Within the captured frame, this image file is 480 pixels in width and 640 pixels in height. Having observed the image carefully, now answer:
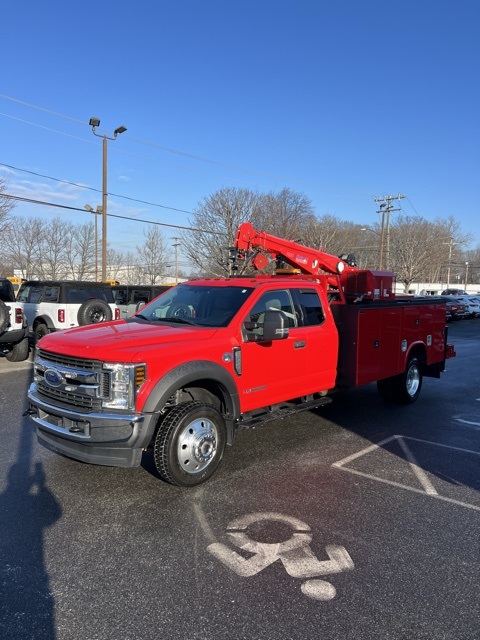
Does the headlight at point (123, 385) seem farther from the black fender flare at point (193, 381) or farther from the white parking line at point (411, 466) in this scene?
the white parking line at point (411, 466)

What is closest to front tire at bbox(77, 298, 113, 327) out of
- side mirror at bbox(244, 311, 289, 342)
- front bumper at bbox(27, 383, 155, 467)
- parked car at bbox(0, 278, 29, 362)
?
parked car at bbox(0, 278, 29, 362)

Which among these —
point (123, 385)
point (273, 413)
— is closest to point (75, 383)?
point (123, 385)

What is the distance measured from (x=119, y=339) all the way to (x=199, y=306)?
132 centimetres

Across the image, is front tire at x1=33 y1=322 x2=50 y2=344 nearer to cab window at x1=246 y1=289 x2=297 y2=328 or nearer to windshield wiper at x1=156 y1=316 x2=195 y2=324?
Result: windshield wiper at x1=156 y1=316 x2=195 y2=324

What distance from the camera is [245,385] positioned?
188 inches

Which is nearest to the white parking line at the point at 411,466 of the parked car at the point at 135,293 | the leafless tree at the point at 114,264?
the parked car at the point at 135,293

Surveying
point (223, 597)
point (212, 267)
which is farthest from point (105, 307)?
point (212, 267)

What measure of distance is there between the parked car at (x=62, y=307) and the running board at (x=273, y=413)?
23.6 ft

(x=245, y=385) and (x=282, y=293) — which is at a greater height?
(x=282, y=293)

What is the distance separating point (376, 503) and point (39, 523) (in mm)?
2744

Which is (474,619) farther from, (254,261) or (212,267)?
(212,267)

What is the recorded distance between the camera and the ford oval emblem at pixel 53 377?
417 centimetres

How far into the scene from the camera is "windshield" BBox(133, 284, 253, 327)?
5.02 m

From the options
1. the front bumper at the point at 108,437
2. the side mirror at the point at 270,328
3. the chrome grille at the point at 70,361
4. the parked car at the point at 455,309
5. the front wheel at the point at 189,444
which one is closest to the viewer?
the front bumper at the point at 108,437
